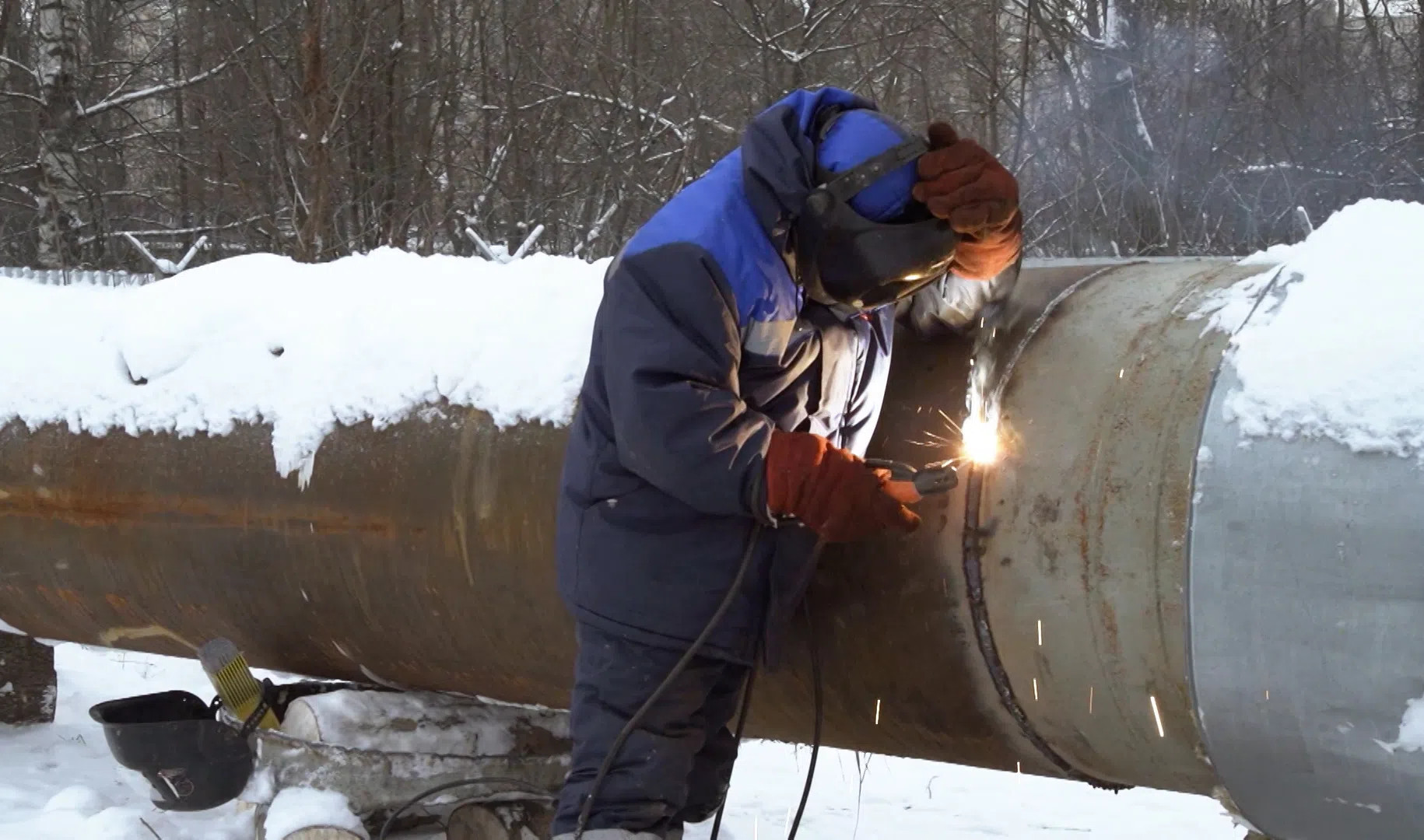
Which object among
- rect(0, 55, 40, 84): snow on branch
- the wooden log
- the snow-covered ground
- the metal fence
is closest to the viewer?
the snow-covered ground

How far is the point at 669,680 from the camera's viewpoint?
1985 millimetres

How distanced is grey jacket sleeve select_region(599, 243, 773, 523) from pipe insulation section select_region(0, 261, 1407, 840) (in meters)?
0.30

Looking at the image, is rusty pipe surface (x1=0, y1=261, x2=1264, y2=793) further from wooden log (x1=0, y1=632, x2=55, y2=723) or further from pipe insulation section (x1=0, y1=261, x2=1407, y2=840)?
wooden log (x1=0, y1=632, x2=55, y2=723)

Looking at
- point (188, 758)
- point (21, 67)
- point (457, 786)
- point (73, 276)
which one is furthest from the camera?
point (21, 67)

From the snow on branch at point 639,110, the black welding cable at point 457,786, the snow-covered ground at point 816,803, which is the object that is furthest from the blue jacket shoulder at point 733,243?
the snow on branch at point 639,110

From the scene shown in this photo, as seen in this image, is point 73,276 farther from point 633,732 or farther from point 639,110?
point 639,110

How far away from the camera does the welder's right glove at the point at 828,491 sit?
1.83m

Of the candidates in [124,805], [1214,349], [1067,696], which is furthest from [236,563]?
[1214,349]

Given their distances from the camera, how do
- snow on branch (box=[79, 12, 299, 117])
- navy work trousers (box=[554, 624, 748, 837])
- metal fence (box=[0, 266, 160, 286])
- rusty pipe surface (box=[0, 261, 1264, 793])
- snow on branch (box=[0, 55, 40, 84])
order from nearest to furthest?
rusty pipe surface (box=[0, 261, 1264, 793]) < navy work trousers (box=[554, 624, 748, 837]) < metal fence (box=[0, 266, 160, 286]) < snow on branch (box=[79, 12, 299, 117]) < snow on branch (box=[0, 55, 40, 84])

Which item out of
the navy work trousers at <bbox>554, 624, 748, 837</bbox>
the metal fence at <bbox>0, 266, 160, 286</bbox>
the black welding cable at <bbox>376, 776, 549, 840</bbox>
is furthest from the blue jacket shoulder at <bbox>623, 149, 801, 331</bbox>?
the metal fence at <bbox>0, 266, 160, 286</bbox>

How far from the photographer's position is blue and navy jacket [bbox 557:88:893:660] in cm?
187

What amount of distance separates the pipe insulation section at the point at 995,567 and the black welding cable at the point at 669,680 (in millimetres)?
180

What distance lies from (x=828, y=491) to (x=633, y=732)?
0.53 m

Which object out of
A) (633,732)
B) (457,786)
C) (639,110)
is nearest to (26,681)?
(457,786)
